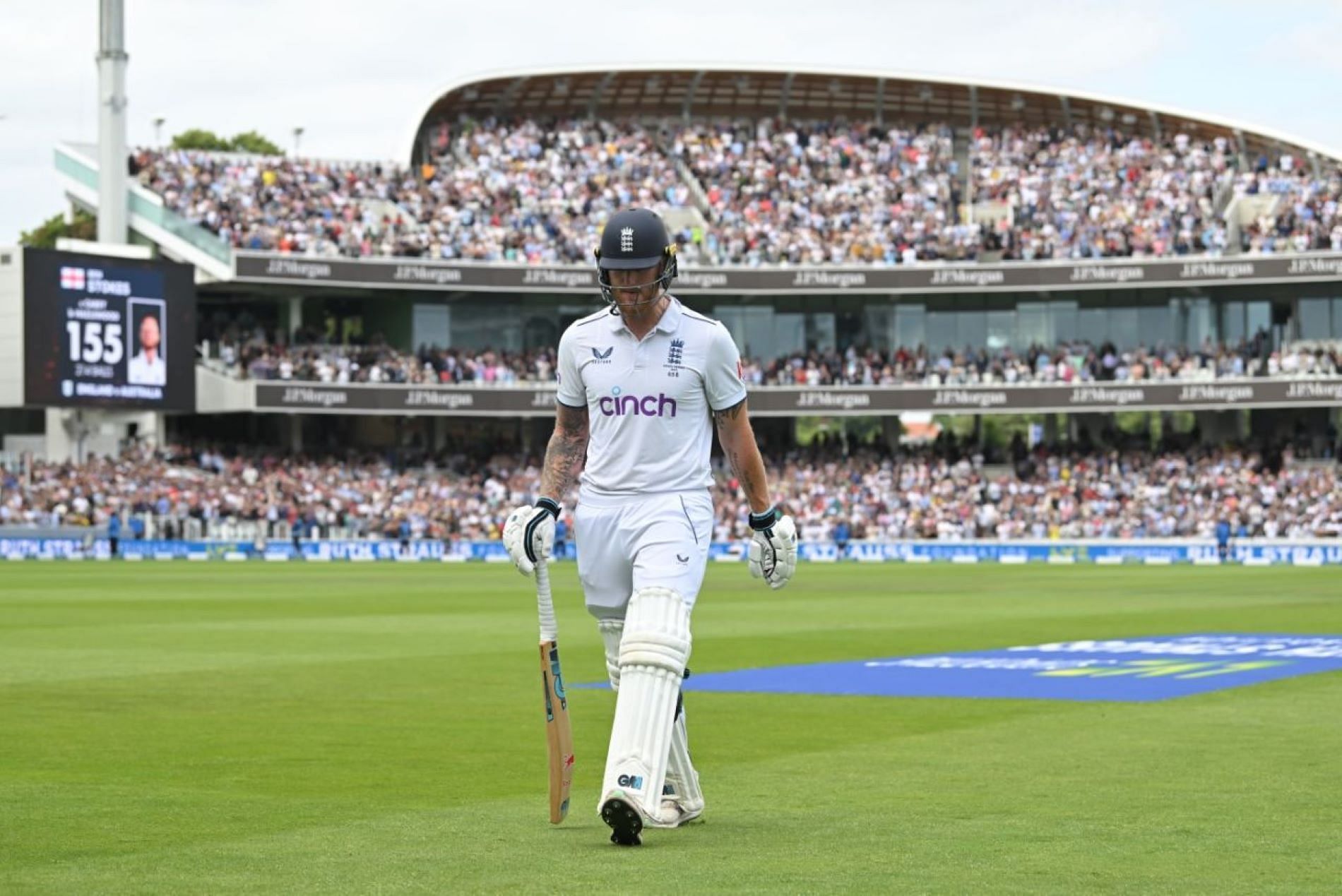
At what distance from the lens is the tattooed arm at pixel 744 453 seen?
26.5 feet

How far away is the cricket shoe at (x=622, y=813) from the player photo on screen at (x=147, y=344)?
44.8m

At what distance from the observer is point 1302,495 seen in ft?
182

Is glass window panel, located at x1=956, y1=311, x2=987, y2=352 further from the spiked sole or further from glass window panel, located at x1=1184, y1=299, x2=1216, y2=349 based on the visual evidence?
the spiked sole

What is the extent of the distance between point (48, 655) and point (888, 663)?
7971 millimetres

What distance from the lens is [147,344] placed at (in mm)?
50531

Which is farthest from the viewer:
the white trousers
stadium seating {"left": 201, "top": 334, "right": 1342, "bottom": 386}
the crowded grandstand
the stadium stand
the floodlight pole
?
stadium seating {"left": 201, "top": 334, "right": 1342, "bottom": 386}

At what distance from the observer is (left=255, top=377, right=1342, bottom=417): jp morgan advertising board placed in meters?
61.2

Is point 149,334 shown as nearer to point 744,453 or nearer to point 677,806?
point 744,453

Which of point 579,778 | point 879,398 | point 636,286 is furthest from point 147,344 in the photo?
point 636,286

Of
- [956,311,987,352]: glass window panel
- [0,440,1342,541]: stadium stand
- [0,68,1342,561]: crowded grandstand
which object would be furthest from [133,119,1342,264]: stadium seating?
[0,440,1342,541]: stadium stand

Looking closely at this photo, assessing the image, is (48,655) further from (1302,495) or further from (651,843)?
(1302,495)

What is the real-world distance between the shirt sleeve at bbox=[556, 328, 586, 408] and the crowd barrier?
43.7 m

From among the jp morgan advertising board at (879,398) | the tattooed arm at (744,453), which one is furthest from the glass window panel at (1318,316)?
the tattooed arm at (744,453)

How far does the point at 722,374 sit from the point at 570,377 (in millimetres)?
656
